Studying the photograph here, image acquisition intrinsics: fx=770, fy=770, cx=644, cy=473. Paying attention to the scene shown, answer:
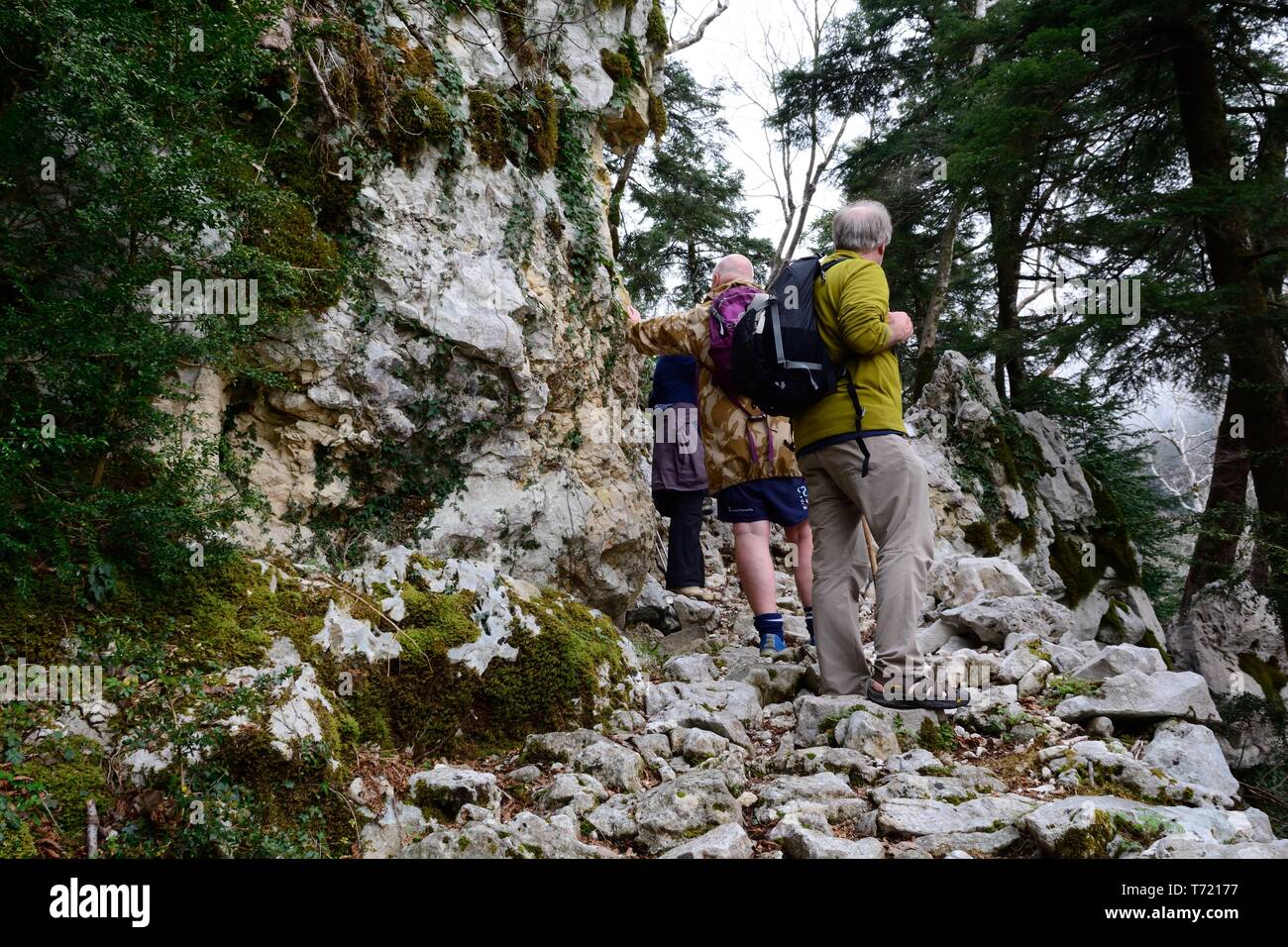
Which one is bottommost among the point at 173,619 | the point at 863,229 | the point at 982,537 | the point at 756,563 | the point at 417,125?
the point at 173,619

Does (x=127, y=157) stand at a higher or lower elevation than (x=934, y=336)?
lower

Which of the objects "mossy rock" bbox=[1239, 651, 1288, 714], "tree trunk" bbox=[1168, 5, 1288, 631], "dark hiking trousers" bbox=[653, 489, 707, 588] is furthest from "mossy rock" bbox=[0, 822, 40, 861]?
"mossy rock" bbox=[1239, 651, 1288, 714]

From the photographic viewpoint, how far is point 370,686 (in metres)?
3.63

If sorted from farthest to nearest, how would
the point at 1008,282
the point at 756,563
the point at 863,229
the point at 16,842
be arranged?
1. the point at 1008,282
2. the point at 756,563
3. the point at 863,229
4. the point at 16,842

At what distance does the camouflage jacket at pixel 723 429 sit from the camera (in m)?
5.67

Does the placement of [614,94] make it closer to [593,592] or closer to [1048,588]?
[593,592]

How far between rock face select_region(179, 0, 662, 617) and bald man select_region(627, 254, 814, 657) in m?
1.08

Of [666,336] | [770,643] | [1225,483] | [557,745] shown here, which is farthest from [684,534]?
[1225,483]

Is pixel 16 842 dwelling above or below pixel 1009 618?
below

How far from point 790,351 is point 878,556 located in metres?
1.27

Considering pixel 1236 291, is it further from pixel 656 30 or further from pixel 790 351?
pixel 790 351

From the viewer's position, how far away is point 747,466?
569 centimetres

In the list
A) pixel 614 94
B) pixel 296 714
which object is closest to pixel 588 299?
pixel 614 94
